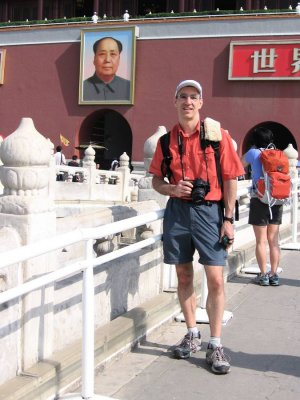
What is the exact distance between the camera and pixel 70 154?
24547 millimetres

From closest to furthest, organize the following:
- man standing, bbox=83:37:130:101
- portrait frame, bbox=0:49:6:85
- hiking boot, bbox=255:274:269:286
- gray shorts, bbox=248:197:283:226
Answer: gray shorts, bbox=248:197:283:226 → hiking boot, bbox=255:274:269:286 → man standing, bbox=83:37:130:101 → portrait frame, bbox=0:49:6:85

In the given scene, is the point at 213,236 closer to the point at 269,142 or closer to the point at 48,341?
the point at 48,341

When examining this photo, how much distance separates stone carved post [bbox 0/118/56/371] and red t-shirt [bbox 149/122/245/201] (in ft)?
2.97

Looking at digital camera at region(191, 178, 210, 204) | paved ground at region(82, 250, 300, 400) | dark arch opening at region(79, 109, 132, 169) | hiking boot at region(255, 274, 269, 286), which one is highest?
dark arch opening at region(79, 109, 132, 169)

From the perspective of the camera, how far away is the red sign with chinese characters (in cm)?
2073

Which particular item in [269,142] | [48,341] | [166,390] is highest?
[269,142]

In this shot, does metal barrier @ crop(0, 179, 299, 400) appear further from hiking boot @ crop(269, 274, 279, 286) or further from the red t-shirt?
hiking boot @ crop(269, 274, 279, 286)

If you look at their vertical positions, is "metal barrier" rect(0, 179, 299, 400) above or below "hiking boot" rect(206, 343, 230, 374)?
above

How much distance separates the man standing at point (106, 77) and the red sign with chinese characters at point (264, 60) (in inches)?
178

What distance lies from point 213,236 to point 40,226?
1141mm

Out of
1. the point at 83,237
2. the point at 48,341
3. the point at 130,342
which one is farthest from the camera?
the point at 130,342

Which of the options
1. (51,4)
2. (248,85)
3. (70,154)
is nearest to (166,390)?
(248,85)

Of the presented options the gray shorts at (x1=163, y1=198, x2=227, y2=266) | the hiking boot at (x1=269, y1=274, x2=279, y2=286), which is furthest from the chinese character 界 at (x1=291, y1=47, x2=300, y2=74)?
the gray shorts at (x1=163, y1=198, x2=227, y2=266)

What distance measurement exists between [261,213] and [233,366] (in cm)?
240
